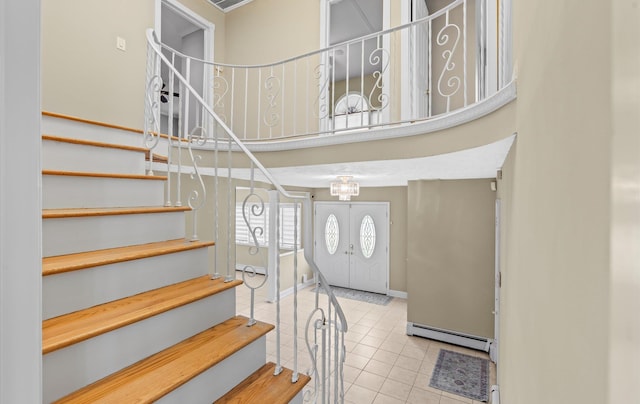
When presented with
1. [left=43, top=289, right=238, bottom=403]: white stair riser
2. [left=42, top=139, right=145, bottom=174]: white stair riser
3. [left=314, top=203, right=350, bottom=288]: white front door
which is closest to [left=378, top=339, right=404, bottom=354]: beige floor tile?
[left=314, top=203, right=350, bottom=288]: white front door

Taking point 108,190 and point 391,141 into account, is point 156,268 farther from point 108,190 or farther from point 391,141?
point 391,141

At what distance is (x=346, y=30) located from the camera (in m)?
4.99

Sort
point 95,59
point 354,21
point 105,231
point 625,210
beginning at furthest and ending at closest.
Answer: point 354,21, point 95,59, point 105,231, point 625,210

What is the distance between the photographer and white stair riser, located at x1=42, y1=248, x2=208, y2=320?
129 cm

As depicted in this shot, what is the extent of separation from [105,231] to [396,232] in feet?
17.2

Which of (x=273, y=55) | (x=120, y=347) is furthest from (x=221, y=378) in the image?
(x=273, y=55)

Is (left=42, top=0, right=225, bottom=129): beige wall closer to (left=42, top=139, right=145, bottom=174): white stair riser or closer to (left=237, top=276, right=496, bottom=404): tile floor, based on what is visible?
(left=42, top=139, right=145, bottom=174): white stair riser

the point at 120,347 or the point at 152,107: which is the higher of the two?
the point at 152,107

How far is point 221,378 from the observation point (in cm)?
144

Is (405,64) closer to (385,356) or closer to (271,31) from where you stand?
(271,31)

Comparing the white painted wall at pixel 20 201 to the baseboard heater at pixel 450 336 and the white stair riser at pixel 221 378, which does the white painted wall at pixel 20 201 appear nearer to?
the white stair riser at pixel 221 378

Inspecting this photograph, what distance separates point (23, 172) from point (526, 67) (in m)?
1.55

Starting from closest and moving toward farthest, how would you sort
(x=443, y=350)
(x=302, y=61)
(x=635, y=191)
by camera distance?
(x=635, y=191) → (x=443, y=350) → (x=302, y=61)

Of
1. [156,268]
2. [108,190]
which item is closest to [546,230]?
[156,268]
